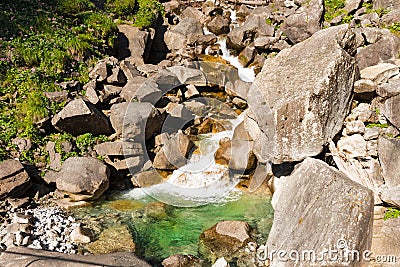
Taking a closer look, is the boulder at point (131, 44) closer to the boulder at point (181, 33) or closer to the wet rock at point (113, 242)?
the boulder at point (181, 33)

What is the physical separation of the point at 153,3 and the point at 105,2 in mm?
2885

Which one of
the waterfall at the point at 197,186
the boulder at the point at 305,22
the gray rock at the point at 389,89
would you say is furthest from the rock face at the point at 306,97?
the boulder at the point at 305,22

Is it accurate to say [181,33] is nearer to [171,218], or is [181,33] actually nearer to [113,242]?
[171,218]

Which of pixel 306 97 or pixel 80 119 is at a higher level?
pixel 306 97

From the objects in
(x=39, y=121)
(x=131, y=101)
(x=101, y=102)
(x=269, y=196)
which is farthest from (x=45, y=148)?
(x=269, y=196)

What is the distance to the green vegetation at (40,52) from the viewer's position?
11297mm

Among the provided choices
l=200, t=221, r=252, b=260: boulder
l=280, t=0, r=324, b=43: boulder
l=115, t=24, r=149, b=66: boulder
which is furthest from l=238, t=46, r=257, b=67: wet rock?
l=200, t=221, r=252, b=260: boulder

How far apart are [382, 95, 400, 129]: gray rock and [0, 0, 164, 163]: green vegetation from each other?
9.37 metres

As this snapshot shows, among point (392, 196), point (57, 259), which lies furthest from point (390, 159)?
point (57, 259)

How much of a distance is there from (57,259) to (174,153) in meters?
6.27

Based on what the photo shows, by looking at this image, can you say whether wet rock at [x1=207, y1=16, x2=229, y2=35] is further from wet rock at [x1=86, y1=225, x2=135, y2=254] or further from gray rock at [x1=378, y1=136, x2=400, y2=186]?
wet rock at [x1=86, y1=225, x2=135, y2=254]

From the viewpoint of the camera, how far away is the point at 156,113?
482 inches

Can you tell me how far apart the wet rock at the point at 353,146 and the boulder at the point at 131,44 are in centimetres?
1054

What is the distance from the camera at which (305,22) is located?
13.9 metres
